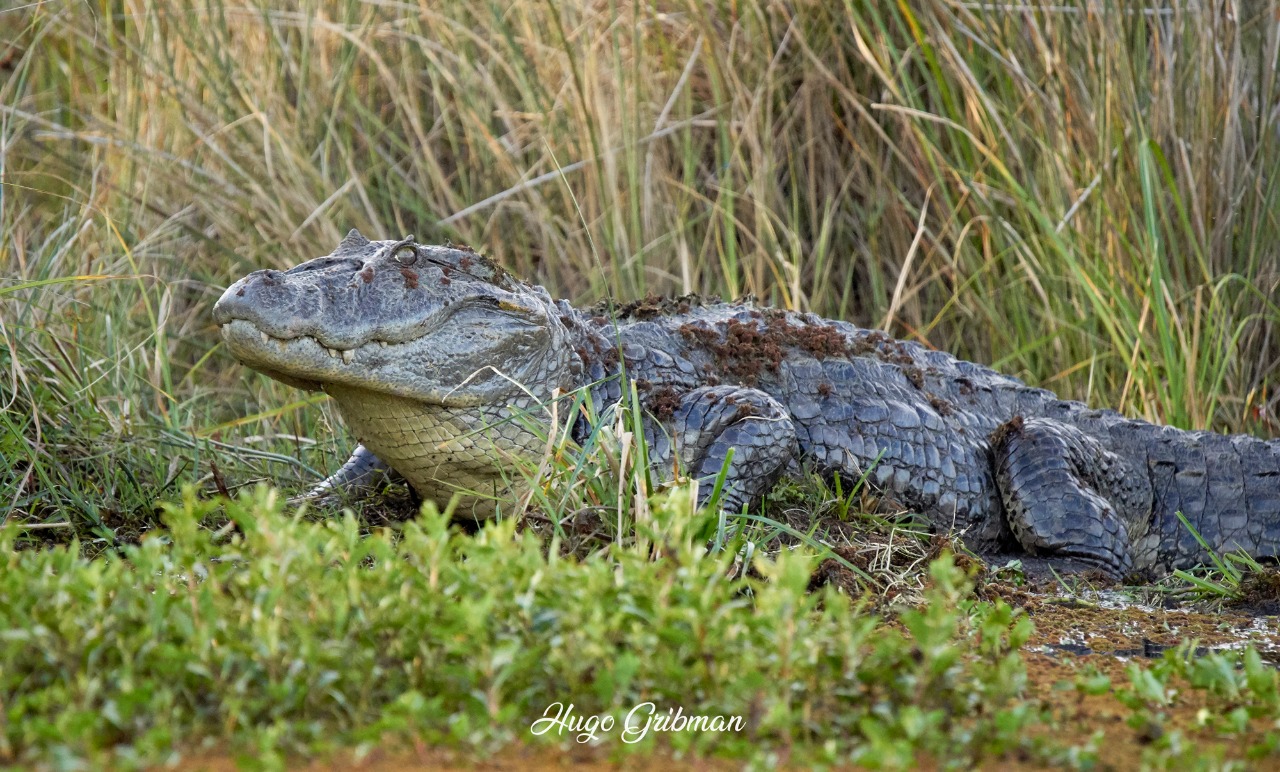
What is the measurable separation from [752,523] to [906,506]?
69 cm

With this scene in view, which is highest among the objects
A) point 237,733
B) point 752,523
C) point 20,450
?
point 237,733

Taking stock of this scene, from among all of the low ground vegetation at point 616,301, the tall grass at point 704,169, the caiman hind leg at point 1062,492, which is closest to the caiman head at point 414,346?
the low ground vegetation at point 616,301

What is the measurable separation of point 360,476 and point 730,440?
1259mm

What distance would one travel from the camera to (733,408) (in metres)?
3.79

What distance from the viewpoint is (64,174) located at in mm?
6422

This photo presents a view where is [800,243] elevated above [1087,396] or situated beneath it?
elevated above

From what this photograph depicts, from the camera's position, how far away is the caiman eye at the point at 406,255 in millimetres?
3482

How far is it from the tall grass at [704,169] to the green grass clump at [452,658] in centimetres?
231

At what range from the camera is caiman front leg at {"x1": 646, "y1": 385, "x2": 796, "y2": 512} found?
3.65 meters

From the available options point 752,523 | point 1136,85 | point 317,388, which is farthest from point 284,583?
point 1136,85

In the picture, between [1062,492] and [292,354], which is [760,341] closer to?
[1062,492]

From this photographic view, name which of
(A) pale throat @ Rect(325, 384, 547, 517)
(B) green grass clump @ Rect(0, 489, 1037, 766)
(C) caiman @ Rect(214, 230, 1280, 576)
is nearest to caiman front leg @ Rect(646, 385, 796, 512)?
(C) caiman @ Rect(214, 230, 1280, 576)

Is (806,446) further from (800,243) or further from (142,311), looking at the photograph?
(142,311)

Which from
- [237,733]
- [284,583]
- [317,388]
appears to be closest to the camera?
[237,733]
